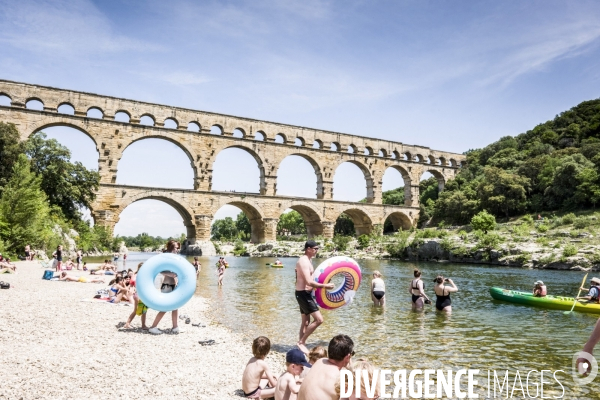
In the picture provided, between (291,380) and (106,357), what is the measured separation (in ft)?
9.24

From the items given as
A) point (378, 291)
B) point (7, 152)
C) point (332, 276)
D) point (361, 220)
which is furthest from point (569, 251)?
point (7, 152)

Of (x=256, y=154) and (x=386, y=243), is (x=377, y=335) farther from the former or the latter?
(x=256, y=154)

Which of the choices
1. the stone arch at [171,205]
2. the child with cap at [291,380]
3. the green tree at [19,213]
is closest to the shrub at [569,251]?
the child with cap at [291,380]

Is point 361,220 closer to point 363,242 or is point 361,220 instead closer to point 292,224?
point 363,242

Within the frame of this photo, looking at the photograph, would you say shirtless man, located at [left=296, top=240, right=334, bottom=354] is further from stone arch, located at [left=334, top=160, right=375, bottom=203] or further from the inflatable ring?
stone arch, located at [left=334, top=160, right=375, bottom=203]

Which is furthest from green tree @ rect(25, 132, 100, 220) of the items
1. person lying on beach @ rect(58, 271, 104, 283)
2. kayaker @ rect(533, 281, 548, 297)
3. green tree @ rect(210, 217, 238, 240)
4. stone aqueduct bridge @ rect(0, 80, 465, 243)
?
green tree @ rect(210, 217, 238, 240)

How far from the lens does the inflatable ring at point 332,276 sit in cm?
625

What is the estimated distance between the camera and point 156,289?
6727 millimetres

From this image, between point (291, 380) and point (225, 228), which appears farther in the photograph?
point (225, 228)

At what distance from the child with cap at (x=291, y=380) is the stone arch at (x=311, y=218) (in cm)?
3641

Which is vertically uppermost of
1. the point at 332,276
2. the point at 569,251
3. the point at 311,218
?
the point at 311,218

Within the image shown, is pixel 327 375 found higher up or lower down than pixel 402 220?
lower down

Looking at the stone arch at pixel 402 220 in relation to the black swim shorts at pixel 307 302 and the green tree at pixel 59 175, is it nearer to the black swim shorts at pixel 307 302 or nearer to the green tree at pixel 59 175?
the green tree at pixel 59 175

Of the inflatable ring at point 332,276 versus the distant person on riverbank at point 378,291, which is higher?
the inflatable ring at point 332,276
